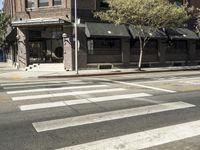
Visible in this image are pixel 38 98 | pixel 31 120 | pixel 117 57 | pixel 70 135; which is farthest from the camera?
pixel 117 57

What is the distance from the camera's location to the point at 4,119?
9.08 meters

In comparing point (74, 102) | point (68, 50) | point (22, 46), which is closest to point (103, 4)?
point (68, 50)

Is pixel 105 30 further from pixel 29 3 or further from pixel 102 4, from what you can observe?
pixel 29 3

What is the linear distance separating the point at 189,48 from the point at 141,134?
30.2 meters

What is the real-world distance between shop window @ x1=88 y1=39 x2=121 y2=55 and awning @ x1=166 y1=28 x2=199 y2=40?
5303 mm

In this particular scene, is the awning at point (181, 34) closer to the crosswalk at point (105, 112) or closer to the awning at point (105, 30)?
the awning at point (105, 30)

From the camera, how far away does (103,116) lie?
932cm

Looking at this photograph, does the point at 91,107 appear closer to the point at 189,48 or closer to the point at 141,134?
the point at 141,134

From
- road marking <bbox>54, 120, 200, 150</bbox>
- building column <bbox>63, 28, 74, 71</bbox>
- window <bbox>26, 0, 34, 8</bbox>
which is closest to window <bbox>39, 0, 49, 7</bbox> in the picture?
window <bbox>26, 0, 34, 8</bbox>

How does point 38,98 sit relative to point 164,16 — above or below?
below

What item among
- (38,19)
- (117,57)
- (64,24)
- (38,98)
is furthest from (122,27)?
(38,98)

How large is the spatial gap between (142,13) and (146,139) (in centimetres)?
2117

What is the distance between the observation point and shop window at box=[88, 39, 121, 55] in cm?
3039

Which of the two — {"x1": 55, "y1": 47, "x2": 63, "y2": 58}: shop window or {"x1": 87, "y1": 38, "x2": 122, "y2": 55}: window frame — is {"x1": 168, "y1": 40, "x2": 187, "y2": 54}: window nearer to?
{"x1": 87, "y1": 38, "x2": 122, "y2": 55}: window frame
